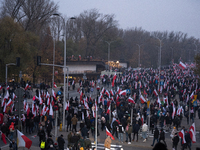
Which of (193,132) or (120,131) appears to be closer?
(193,132)

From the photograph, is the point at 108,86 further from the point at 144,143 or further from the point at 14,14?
the point at 144,143

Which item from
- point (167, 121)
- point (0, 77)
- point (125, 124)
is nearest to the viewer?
point (125, 124)

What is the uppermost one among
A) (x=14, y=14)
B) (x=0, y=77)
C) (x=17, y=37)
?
(x=14, y=14)

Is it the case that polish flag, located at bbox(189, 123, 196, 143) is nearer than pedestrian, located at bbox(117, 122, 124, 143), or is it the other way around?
polish flag, located at bbox(189, 123, 196, 143)

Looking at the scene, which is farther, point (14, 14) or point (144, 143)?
point (14, 14)

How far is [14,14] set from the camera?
163 ft

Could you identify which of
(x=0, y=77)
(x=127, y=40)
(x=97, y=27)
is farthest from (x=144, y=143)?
(x=127, y=40)

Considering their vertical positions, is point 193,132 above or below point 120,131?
above

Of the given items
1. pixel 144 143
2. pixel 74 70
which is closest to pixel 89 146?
pixel 144 143

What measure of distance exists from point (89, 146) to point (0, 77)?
28.1m

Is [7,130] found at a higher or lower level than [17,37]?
lower

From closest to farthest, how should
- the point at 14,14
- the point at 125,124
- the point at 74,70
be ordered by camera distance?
the point at 125,124 → the point at 14,14 → the point at 74,70

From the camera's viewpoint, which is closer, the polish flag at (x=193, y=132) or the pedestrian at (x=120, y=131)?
the polish flag at (x=193, y=132)

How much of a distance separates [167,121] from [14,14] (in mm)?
37698
